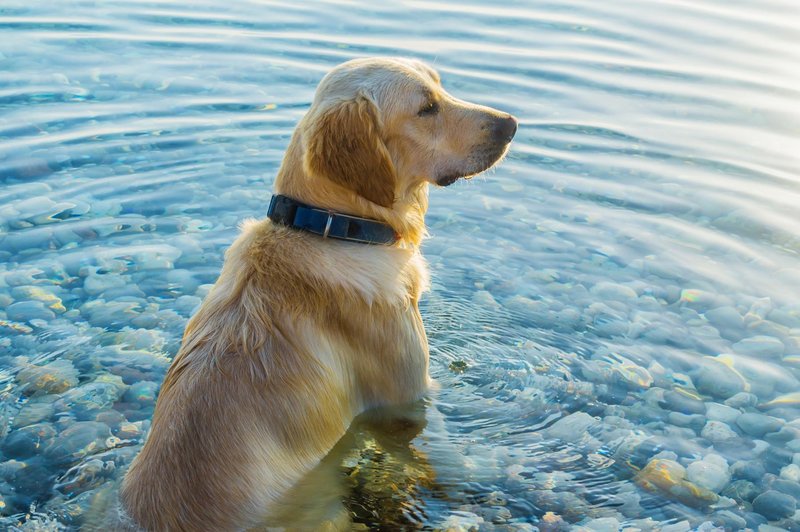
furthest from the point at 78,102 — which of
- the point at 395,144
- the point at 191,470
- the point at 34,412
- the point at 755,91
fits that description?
the point at 755,91

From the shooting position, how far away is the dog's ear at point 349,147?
3596 mm

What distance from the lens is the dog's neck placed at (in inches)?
143

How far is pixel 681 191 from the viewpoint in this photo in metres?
6.65

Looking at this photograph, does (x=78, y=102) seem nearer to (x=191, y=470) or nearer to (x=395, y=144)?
(x=395, y=144)

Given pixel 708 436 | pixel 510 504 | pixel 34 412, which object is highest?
pixel 708 436

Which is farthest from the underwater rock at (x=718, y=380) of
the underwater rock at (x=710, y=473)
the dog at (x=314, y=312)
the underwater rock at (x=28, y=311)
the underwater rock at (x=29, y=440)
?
the underwater rock at (x=28, y=311)

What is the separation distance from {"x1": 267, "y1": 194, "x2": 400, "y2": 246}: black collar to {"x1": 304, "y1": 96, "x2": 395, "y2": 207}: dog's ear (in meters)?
0.14

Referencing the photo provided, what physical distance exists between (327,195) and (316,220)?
0.12 metres

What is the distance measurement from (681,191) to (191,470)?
4.88 meters

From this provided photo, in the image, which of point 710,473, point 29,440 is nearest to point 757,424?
point 710,473

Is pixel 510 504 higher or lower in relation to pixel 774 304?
lower

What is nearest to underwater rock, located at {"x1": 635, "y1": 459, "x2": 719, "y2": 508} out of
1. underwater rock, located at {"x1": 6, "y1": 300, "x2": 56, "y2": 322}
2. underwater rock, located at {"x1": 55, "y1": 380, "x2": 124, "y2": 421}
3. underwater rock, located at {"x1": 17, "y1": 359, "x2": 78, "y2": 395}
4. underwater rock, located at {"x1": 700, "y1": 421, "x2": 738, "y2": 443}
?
underwater rock, located at {"x1": 700, "y1": 421, "x2": 738, "y2": 443}

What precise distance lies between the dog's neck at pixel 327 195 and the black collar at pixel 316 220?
0.03m

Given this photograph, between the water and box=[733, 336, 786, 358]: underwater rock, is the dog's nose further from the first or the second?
box=[733, 336, 786, 358]: underwater rock
